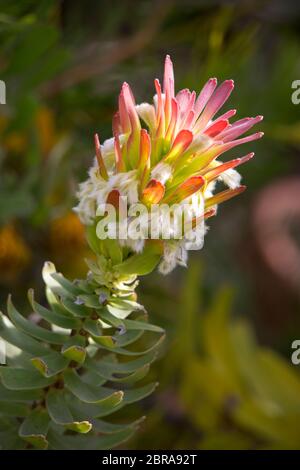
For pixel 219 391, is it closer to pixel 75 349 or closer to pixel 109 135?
pixel 109 135

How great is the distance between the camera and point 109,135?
1022 millimetres

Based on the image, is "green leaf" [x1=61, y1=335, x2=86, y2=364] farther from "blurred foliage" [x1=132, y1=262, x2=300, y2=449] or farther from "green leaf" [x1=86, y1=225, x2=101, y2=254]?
"blurred foliage" [x1=132, y1=262, x2=300, y2=449]

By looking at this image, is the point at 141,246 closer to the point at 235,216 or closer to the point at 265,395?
the point at 265,395

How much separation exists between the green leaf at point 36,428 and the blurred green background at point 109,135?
1.15 ft

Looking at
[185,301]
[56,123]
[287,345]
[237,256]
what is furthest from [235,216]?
[56,123]

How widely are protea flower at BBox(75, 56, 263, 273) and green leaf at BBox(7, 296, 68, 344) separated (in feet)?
0.30

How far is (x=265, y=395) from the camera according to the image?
3.39 feet

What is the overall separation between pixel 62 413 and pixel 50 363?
0.12 feet

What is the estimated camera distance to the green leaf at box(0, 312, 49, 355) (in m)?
0.53

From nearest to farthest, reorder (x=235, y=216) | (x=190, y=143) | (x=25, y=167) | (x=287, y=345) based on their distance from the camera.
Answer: (x=190, y=143)
(x=25, y=167)
(x=287, y=345)
(x=235, y=216)

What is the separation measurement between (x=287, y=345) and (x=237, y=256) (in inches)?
16.2

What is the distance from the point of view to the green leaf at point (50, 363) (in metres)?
0.50
